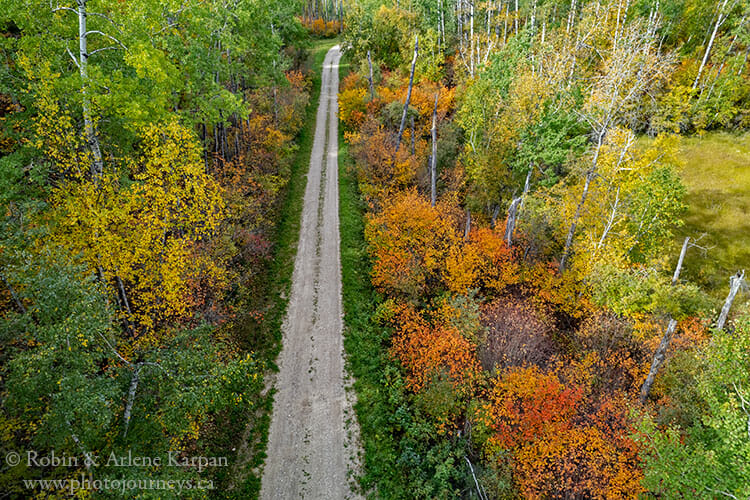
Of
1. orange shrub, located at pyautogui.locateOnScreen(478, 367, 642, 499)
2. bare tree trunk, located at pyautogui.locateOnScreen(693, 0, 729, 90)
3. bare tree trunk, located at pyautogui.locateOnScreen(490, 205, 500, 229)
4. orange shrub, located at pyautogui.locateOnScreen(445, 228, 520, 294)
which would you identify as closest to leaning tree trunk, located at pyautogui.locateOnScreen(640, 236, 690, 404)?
orange shrub, located at pyautogui.locateOnScreen(478, 367, 642, 499)

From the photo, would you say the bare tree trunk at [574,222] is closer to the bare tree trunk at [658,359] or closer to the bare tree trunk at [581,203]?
the bare tree trunk at [581,203]

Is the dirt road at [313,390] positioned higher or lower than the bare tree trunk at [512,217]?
lower

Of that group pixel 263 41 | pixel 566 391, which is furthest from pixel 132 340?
pixel 263 41

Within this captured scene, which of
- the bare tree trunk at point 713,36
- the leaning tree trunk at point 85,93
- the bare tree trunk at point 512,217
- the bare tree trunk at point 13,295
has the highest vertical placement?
the bare tree trunk at point 713,36

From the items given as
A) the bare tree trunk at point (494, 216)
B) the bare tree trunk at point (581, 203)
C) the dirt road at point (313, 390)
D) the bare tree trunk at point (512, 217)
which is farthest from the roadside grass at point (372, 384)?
the bare tree trunk at point (581, 203)

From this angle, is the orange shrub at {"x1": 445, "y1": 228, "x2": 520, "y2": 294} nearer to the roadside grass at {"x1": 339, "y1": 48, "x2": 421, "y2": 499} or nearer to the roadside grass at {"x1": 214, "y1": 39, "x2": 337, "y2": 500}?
the roadside grass at {"x1": 339, "y1": 48, "x2": 421, "y2": 499}

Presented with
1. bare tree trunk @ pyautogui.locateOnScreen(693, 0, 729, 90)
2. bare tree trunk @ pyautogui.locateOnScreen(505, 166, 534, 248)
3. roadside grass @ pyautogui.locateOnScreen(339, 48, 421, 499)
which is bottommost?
roadside grass @ pyautogui.locateOnScreen(339, 48, 421, 499)

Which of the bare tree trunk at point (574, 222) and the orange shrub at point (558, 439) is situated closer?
the orange shrub at point (558, 439)

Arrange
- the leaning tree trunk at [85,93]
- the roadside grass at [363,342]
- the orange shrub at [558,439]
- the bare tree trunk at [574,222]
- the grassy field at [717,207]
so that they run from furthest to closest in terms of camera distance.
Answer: the grassy field at [717,207]
the bare tree trunk at [574,222]
the roadside grass at [363,342]
the orange shrub at [558,439]
the leaning tree trunk at [85,93]
